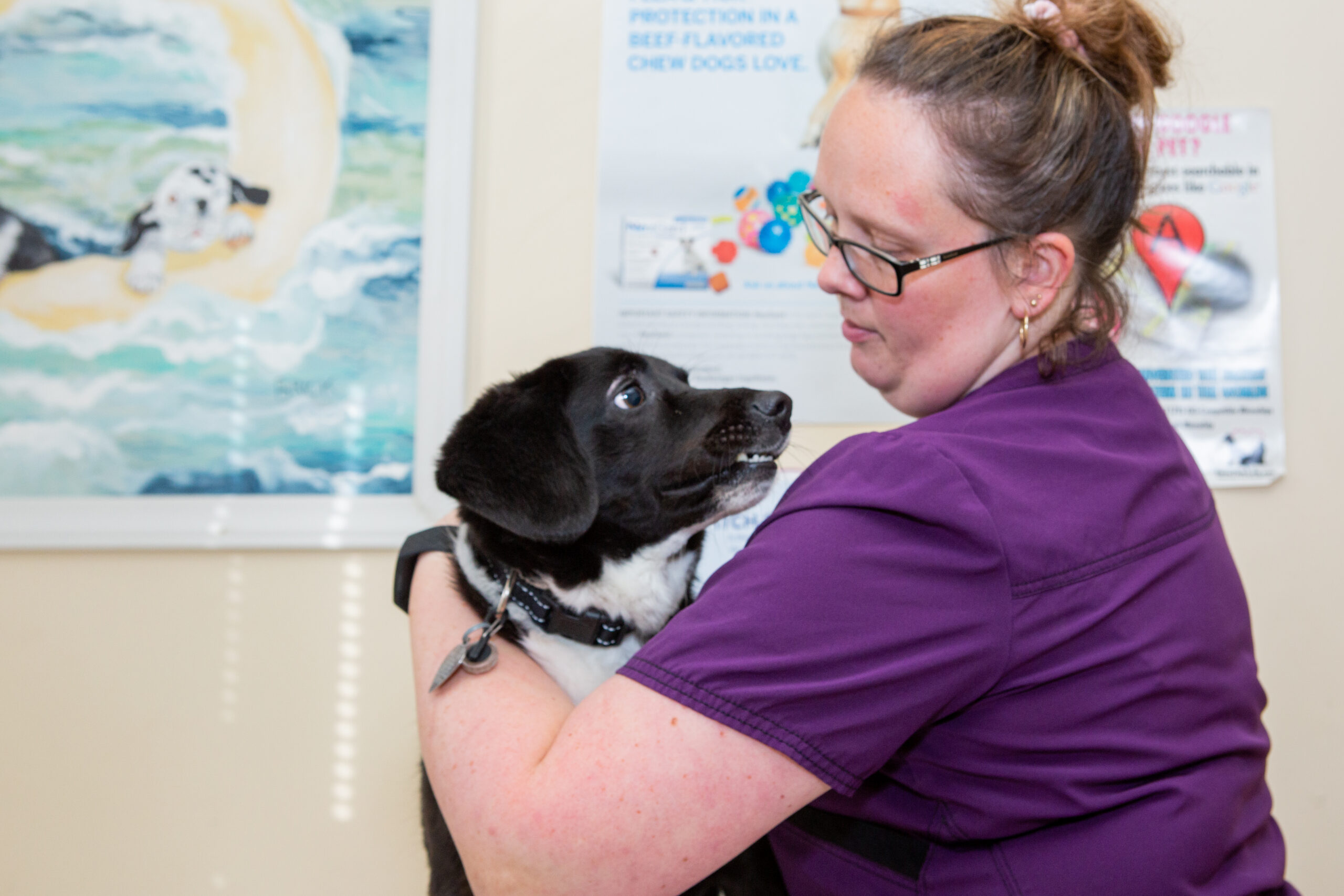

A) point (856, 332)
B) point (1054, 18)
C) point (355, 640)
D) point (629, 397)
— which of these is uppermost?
point (1054, 18)

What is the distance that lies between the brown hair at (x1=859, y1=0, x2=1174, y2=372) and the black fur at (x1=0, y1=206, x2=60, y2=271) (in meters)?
1.66

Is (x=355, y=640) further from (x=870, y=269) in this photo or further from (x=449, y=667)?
(x=870, y=269)

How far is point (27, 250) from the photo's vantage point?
1.66 meters

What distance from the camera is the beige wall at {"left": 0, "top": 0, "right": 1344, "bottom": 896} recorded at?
164cm

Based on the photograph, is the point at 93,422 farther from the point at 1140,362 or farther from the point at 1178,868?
the point at 1140,362

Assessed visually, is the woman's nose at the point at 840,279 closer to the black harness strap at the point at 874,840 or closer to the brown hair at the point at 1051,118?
the brown hair at the point at 1051,118

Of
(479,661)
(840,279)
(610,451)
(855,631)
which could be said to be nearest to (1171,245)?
(840,279)

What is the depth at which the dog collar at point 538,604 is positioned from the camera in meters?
1.04

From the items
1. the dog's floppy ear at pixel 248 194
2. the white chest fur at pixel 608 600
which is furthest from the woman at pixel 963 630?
the dog's floppy ear at pixel 248 194

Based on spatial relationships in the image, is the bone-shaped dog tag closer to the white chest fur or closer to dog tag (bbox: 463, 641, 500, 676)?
dog tag (bbox: 463, 641, 500, 676)

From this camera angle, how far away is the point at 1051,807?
0.66 metres

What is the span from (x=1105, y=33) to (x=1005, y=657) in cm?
62

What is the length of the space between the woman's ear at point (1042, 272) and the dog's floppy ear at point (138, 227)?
1.63 metres

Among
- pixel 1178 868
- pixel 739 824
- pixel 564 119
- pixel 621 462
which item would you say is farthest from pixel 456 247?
pixel 1178 868
